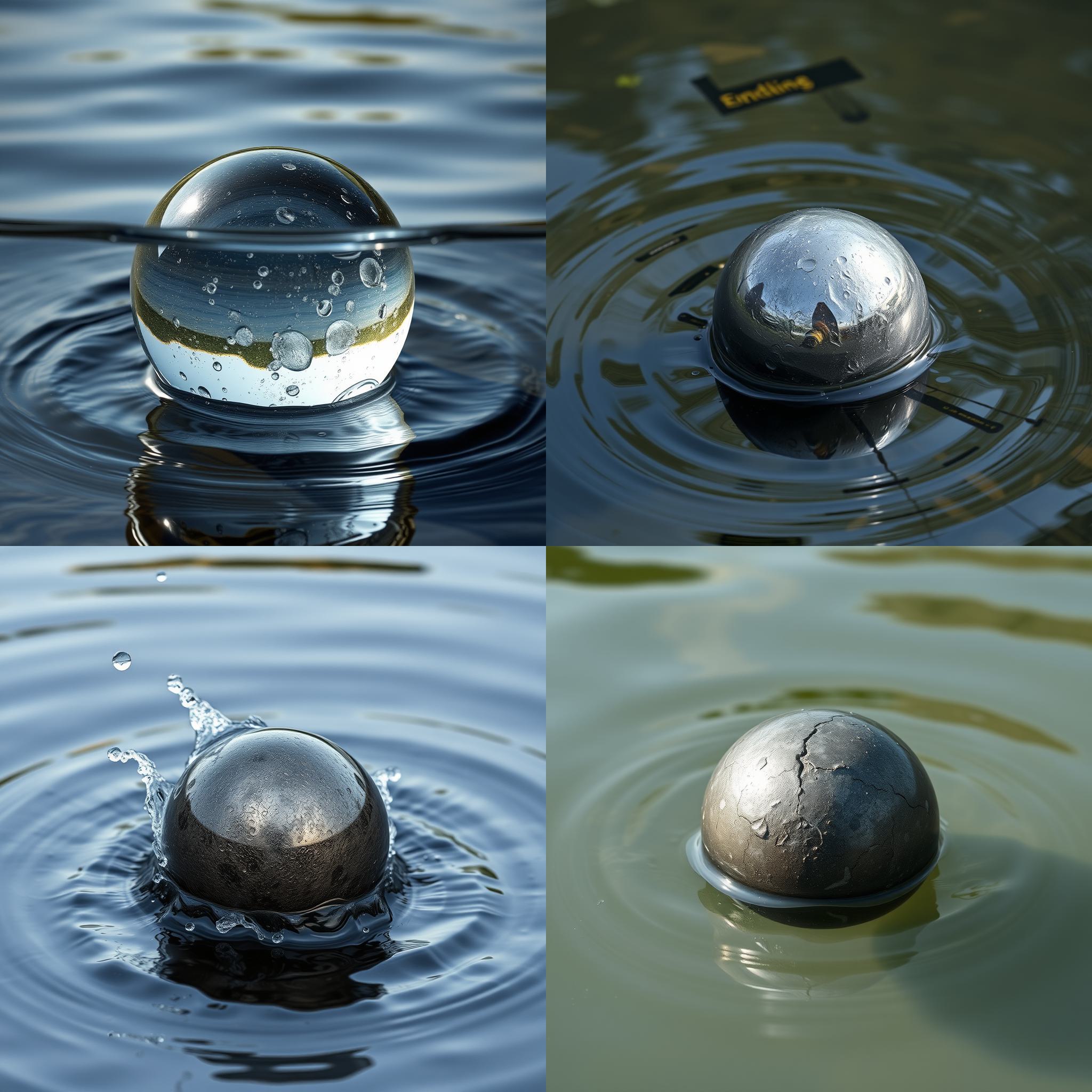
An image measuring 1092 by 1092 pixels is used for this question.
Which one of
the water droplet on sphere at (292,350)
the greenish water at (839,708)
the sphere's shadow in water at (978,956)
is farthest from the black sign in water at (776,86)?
the sphere's shadow in water at (978,956)

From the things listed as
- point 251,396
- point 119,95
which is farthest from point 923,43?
point 251,396

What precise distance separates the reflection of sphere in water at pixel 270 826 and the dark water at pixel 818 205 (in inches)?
56.0

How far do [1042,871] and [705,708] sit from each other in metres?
1.27

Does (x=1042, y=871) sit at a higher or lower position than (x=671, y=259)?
lower

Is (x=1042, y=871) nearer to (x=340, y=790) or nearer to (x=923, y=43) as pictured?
(x=340, y=790)

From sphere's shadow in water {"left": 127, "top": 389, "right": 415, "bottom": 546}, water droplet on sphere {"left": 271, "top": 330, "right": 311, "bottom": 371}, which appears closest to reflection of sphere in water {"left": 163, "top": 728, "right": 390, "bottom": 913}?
sphere's shadow in water {"left": 127, "top": 389, "right": 415, "bottom": 546}

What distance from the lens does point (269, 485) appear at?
199 inches

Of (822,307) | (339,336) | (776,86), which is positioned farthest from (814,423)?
(776,86)

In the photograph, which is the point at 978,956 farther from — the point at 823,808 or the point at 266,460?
the point at 266,460

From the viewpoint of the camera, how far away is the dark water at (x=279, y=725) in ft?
12.3

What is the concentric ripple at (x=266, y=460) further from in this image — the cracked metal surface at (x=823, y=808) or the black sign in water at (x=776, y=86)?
the black sign in water at (x=776, y=86)

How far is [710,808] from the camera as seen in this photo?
4297 mm

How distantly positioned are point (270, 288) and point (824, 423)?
6.74 ft

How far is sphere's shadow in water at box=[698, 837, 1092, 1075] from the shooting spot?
3828 mm
